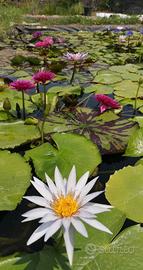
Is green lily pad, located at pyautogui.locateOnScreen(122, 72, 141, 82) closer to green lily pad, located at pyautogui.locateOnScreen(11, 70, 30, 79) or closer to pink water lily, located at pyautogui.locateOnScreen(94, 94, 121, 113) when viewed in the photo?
green lily pad, located at pyautogui.locateOnScreen(11, 70, 30, 79)

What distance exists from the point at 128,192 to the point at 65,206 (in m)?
0.52

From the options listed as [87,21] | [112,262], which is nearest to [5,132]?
[112,262]

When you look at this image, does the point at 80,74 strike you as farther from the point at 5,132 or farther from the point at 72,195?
the point at 72,195

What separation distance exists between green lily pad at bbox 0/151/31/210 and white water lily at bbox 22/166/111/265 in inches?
12.5

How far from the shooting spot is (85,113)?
207cm

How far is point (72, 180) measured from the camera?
96cm

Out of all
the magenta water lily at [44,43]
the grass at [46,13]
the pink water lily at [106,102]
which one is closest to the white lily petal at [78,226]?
the pink water lily at [106,102]

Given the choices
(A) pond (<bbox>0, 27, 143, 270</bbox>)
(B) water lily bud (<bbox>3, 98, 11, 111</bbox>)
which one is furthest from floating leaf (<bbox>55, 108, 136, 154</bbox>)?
(B) water lily bud (<bbox>3, 98, 11, 111</bbox>)

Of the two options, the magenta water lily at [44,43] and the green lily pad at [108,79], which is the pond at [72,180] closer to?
the green lily pad at [108,79]

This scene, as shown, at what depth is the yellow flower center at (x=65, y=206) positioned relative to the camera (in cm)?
85

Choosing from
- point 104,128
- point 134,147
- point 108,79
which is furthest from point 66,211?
point 108,79

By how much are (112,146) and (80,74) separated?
75.8 inches

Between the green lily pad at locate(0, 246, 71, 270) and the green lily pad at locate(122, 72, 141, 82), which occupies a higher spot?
the green lily pad at locate(122, 72, 141, 82)

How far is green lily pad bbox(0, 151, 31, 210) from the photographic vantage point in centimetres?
123
